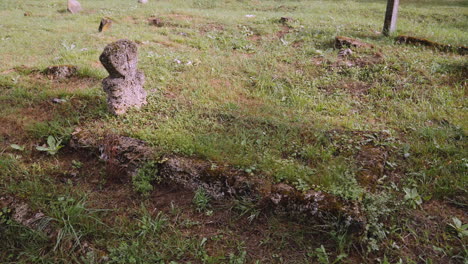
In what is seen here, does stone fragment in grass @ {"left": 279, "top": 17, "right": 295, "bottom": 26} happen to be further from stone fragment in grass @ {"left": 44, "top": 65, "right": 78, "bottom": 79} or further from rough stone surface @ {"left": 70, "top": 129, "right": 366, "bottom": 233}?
rough stone surface @ {"left": 70, "top": 129, "right": 366, "bottom": 233}

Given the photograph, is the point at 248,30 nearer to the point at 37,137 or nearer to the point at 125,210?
the point at 37,137

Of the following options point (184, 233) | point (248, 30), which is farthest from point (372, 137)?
point (248, 30)

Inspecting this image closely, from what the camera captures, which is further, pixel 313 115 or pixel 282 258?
pixel 313 115

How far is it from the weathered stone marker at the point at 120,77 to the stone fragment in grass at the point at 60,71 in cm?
197

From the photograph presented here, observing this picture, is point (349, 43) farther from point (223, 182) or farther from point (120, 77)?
point (223, 182)

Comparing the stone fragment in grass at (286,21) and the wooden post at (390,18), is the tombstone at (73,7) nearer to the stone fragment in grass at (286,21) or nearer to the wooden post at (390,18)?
the stone fragment in grass at (286,21)

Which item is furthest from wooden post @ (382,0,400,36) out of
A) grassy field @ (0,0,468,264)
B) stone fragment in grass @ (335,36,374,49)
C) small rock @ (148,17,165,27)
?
small rock @ (148,17,165,27)

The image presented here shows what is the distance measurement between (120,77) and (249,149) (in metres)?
2.21

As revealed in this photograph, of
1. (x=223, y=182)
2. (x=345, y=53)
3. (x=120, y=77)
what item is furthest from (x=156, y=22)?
(x=223, y=182)

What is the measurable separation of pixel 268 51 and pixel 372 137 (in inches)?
169

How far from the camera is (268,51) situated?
7.93 meters

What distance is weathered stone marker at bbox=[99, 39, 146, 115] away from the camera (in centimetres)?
464

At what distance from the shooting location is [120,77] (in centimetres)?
482

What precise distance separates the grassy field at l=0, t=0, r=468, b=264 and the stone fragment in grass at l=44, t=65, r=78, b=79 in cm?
17
